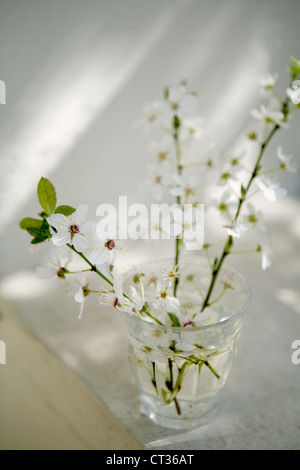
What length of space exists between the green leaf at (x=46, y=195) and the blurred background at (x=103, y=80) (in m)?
0.41

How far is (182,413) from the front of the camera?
0.62m

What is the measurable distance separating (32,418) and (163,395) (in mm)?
221

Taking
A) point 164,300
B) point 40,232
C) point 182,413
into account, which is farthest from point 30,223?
point 182,413

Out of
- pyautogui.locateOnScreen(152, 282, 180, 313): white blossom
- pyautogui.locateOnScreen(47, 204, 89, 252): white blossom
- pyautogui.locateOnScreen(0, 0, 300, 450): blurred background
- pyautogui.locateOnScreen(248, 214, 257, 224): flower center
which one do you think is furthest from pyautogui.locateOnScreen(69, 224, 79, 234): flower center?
pyautogui.locateOnScreen(0, 0, 300, 450): blurred background

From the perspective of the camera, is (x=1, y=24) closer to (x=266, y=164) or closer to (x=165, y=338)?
(x=165, y=338)

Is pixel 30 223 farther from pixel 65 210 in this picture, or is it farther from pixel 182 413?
pixel 182 413

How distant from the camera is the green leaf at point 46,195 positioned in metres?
0.47

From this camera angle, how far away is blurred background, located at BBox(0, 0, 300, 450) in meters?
0.82

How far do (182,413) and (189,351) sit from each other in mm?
139

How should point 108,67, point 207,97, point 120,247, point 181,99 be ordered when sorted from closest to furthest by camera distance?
point 120,247 < point 181,99 < point 108,67 < point 207,97

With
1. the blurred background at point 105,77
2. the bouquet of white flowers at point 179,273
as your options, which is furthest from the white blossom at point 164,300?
the blurred background at point 105,77

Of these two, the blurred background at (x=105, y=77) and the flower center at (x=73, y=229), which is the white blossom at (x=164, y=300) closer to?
the flower center at (x=73, y=229)
